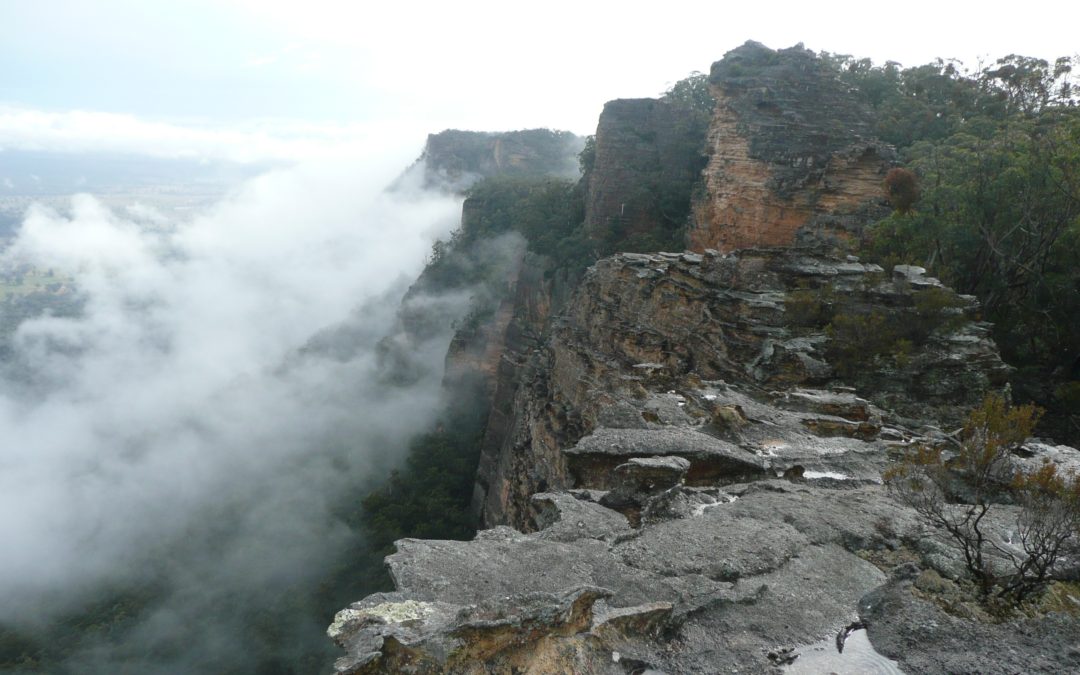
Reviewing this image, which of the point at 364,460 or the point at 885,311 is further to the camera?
the point at 364,460

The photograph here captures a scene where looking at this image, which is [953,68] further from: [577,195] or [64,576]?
[64,576]

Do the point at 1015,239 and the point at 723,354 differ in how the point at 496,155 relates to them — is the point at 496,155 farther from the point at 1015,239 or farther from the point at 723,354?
the point at 723,354

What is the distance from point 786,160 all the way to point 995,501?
19361 millimetres

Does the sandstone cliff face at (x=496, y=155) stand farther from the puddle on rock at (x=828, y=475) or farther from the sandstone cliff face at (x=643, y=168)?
the puddle on rock at (x=828, y=475)

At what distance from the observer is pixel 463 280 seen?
41.6m

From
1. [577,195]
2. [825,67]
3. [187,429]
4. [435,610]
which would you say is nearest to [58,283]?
[187,429]

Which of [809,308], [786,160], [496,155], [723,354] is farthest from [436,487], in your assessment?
[496,155]

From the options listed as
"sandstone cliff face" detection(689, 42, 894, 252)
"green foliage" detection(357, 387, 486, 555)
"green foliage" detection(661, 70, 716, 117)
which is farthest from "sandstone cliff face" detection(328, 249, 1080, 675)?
"green foliage" detection(661, 70, 716, 117)

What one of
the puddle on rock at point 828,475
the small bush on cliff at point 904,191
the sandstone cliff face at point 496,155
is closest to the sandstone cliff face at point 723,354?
the puddle on rock at point 828,475

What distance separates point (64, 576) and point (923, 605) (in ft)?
127

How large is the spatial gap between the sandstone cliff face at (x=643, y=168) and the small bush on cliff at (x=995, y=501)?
2427cm

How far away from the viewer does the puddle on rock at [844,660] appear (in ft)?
13.0

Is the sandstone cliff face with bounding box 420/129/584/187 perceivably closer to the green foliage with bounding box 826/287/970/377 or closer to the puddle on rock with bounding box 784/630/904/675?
the green foliage with bounding box 826/287/970/377

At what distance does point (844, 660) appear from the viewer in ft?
13.4
